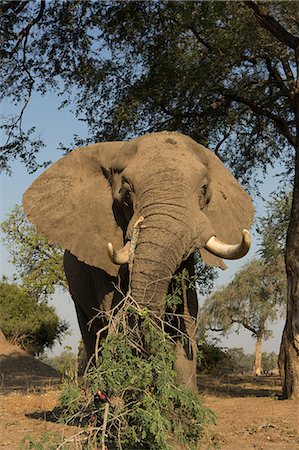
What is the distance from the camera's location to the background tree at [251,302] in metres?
37.6

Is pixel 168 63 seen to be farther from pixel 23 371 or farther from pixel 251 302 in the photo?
pixel 251 302

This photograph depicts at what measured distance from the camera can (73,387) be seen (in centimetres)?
476

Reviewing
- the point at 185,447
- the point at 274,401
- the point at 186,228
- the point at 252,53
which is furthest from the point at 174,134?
the point at 252,53

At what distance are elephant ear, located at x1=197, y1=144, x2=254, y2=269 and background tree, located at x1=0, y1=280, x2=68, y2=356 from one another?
18520 millimetres

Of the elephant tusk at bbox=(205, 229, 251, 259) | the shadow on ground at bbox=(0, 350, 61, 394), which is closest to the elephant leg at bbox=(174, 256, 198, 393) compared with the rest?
the elephant tusk at bbox=(205, 229, 251, 259)

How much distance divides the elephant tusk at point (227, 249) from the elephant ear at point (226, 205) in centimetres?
88

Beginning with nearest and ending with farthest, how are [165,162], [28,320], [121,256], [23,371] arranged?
1. [121,256]
2. [165,162]
3. [23,371]
4. [28,320]

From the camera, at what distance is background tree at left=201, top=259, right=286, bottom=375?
3759cm

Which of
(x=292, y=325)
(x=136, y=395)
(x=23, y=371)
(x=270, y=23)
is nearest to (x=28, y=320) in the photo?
(x=23, y=371)

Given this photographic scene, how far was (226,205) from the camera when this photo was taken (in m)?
8.13

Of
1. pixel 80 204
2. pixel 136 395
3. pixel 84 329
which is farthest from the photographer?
pixel 84 329

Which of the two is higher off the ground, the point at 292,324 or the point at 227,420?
the point at 292,324

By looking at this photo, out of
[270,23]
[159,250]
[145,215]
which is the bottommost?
[159,250]

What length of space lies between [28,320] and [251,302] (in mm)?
16634
